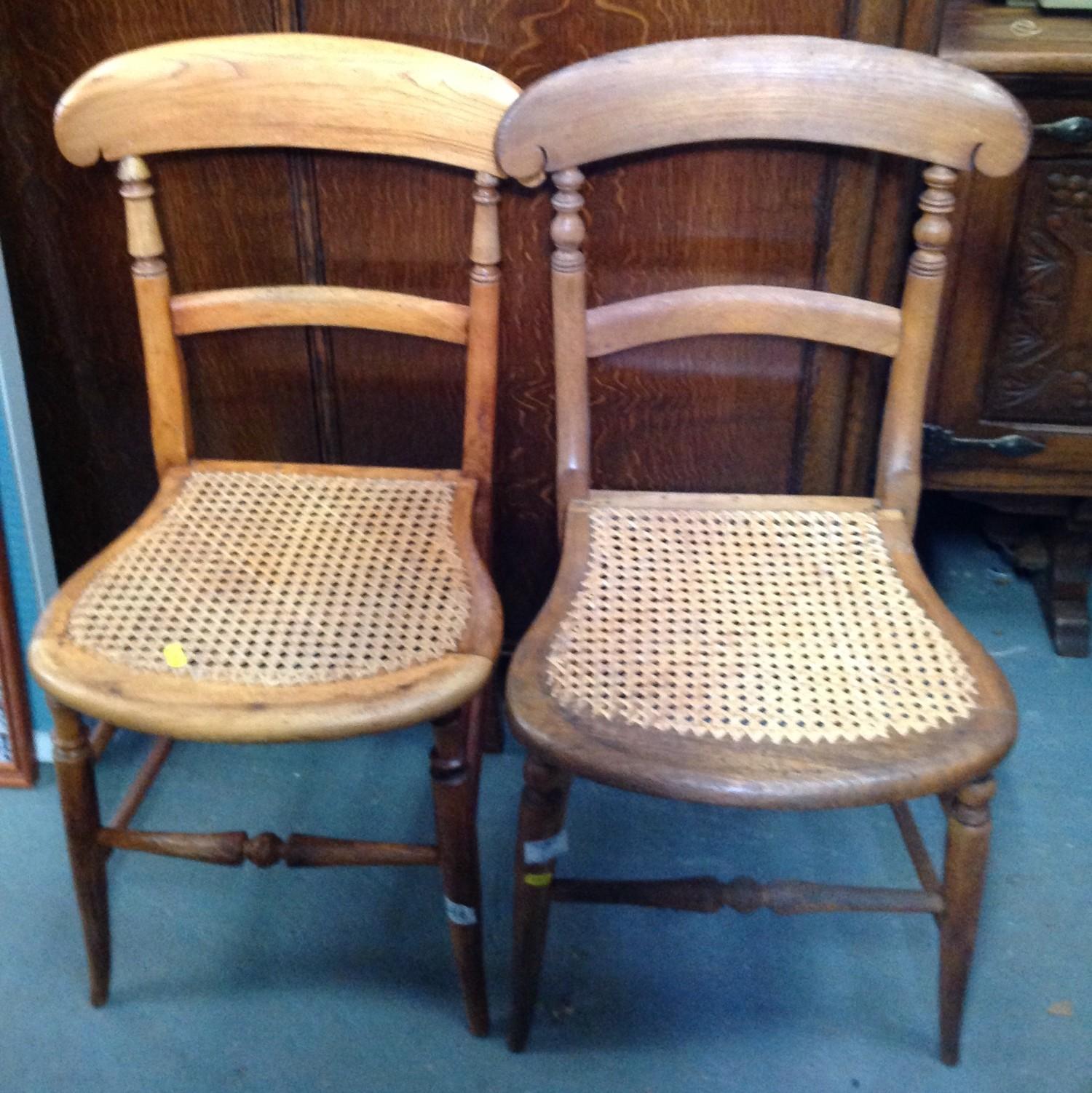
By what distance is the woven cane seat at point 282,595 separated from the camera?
1005 millimetres

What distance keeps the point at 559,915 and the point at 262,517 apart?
0.58 m

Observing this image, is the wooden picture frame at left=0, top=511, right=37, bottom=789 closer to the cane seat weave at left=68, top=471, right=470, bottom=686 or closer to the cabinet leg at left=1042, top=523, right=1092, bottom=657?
the cane seat weave at left=68, top=471, right=470, bottom=686

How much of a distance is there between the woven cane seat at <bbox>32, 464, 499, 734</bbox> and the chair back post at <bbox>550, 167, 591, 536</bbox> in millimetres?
112

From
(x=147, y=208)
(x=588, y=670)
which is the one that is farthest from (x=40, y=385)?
(x=588, y=670)

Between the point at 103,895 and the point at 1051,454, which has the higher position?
the point at 1051,454

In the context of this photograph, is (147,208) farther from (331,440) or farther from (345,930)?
(345,930)

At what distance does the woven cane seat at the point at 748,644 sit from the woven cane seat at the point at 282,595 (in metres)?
0.10

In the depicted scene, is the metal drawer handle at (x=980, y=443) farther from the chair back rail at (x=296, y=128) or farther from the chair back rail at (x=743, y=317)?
the chair back rail at (x=296, y=128)

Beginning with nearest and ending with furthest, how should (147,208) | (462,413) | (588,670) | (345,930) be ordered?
(588,670), (147,208), (345,930), (462,413)

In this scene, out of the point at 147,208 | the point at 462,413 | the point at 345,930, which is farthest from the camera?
the point at 462,413

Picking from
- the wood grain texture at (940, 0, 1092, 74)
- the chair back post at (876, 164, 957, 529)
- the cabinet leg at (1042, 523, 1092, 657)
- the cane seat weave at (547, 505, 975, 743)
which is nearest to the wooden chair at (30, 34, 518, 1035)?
the cane seat weave at (547, 505, 975, 743)

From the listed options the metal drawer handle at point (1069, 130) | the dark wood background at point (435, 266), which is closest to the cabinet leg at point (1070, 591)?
the dark wood background at point (435, 266)

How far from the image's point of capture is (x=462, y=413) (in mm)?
1441

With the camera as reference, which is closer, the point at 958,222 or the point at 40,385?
the point at 958,222
